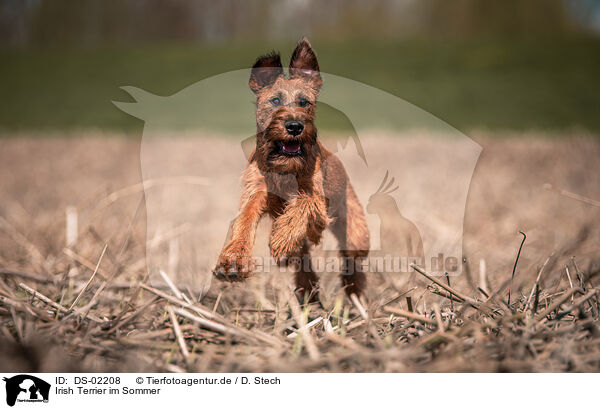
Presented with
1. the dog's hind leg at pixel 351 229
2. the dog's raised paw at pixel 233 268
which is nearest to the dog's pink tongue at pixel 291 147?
the dog's raised paw at pixel 233 268

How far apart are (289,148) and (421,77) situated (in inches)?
444

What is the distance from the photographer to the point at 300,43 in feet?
4.74

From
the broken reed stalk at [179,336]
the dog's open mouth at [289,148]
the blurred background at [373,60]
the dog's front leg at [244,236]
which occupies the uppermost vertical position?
the blurred background at [373,60]

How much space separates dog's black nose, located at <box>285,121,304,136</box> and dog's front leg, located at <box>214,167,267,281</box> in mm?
234

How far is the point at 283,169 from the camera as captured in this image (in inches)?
57.6

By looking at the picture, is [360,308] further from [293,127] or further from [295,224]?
[293,127]

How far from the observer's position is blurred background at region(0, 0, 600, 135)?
6.21 meters

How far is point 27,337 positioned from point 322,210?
1.23 metres

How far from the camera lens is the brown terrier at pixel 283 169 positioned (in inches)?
55.7

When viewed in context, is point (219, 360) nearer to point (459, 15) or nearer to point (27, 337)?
point (27, 337)

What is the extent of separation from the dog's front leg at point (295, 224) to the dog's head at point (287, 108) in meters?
0.11

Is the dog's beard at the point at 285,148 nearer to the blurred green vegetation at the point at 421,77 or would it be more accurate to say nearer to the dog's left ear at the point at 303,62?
the dog's left ear at the point at 303,62

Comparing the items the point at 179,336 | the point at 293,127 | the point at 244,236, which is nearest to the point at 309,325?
the point at 179,336

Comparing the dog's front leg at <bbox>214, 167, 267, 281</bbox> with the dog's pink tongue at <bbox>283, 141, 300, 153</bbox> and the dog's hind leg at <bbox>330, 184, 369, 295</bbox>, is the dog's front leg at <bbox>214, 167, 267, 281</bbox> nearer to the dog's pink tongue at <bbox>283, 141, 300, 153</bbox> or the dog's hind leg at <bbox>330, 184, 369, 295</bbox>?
the dog's pink tongue at <bbox>283, 141, 300, 153</bbox>
